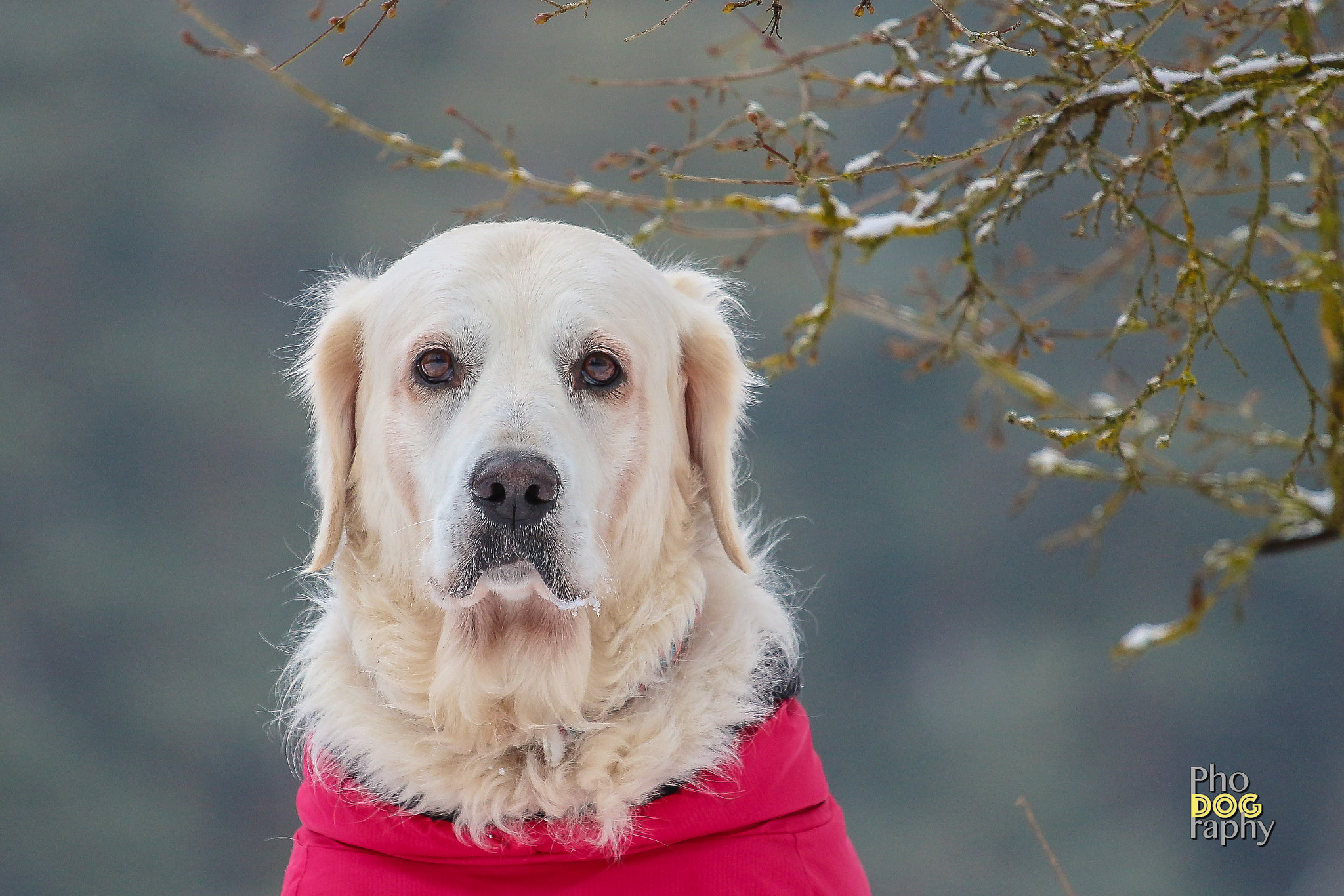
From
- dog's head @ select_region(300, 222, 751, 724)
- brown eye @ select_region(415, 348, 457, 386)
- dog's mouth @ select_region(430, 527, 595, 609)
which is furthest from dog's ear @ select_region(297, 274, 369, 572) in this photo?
dog's mouth @ select_region(430, 527, 595, 609)

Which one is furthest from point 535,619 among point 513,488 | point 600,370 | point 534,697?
point 600,370

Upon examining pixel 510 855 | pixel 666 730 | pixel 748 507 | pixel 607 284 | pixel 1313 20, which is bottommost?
pixel 510 855

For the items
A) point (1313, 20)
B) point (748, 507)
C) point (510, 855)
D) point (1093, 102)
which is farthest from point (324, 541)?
point (1313, 20)

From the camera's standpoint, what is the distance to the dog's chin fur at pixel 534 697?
2969mm

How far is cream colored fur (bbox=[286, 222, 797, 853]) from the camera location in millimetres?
2936

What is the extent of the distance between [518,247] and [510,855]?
1.47m

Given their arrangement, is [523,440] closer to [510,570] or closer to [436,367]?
[510,570]

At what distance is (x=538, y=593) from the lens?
2.79 metres

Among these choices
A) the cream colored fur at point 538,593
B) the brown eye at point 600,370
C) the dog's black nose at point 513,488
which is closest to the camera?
the dog's black nose at point 513,488

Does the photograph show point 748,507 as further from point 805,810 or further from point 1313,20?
point 1313,20

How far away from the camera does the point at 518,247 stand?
316cm

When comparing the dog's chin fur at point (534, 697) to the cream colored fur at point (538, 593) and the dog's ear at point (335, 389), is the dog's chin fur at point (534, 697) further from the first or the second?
the dog's ear at point (335, 389)

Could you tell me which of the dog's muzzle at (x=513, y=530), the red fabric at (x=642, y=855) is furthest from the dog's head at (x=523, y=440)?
the red fabric at (x=642, y=855)

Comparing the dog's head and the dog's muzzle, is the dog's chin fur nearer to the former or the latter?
the dog's head
